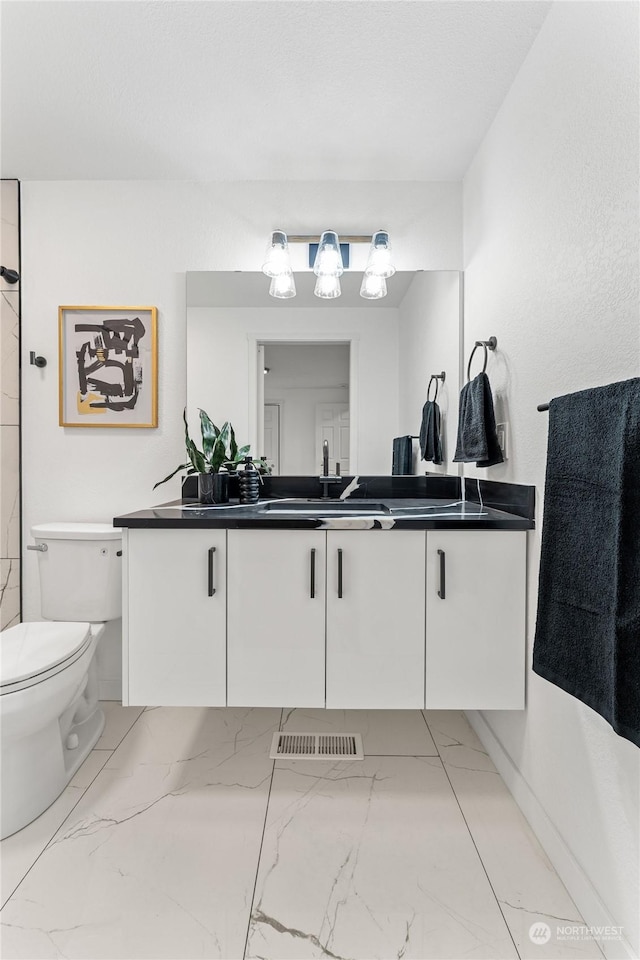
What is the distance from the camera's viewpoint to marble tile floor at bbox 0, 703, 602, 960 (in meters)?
1.08

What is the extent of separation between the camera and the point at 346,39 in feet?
4.56

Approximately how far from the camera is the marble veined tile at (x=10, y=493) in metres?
2.09

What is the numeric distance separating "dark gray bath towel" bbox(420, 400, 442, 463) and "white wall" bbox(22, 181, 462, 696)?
0.25 metres

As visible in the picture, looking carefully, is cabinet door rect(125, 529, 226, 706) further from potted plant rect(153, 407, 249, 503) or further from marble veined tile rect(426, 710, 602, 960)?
marble veined tile rect(426, 710, 602, 960)

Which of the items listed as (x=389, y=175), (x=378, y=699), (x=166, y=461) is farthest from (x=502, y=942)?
(x=389, y=175)

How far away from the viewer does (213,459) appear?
6.12ft

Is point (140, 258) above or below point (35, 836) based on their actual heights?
Result: above

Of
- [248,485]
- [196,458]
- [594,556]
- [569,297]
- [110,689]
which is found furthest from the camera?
[110,689]

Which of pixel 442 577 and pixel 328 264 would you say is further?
pixel 328 264

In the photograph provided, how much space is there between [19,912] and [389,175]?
8.76ft

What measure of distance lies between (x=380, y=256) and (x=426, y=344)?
406 mm

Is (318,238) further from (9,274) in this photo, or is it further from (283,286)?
(9,274)

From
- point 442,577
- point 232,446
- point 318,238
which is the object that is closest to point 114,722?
point 232,446

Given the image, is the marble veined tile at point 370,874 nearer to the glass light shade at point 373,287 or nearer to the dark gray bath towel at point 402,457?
the dark gray bath towel at point 402,457
